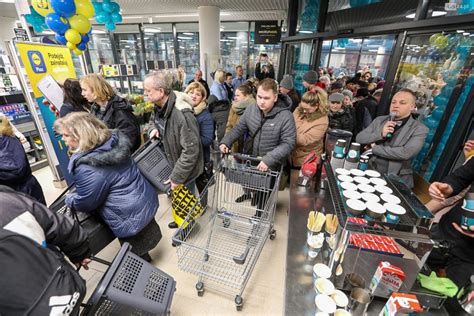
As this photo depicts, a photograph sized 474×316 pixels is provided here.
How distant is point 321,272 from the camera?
1.28 m

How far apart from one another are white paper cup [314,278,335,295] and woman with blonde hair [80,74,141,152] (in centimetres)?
234

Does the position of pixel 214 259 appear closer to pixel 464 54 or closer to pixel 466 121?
pixel 466 121

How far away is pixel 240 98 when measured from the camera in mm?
3615

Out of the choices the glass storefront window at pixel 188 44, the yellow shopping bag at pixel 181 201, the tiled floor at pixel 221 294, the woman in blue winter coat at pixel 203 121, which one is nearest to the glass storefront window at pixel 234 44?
the glass storefront window at pixel 188 44

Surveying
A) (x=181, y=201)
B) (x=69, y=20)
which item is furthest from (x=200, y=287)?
(x=69, y=20)

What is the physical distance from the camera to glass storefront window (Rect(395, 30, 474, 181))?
2.41 meters

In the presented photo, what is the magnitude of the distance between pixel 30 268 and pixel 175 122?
1.55 m

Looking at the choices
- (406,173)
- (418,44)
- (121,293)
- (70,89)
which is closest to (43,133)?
(70,89)

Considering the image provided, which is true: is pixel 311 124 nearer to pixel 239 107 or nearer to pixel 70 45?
pixel 239 107

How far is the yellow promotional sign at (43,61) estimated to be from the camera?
312 cm

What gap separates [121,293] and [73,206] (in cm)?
87

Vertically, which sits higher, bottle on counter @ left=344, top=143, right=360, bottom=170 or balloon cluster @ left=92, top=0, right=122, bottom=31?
balloon cluster @ left=92, top=0, right=122, bottom=31

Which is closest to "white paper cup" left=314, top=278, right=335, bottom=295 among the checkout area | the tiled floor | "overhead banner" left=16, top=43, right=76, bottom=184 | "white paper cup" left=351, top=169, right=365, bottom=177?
the checkout area

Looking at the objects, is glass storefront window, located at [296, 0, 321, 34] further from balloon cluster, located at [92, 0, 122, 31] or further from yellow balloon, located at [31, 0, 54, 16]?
yellow balloon, located at [31, 0, 54, 16]
